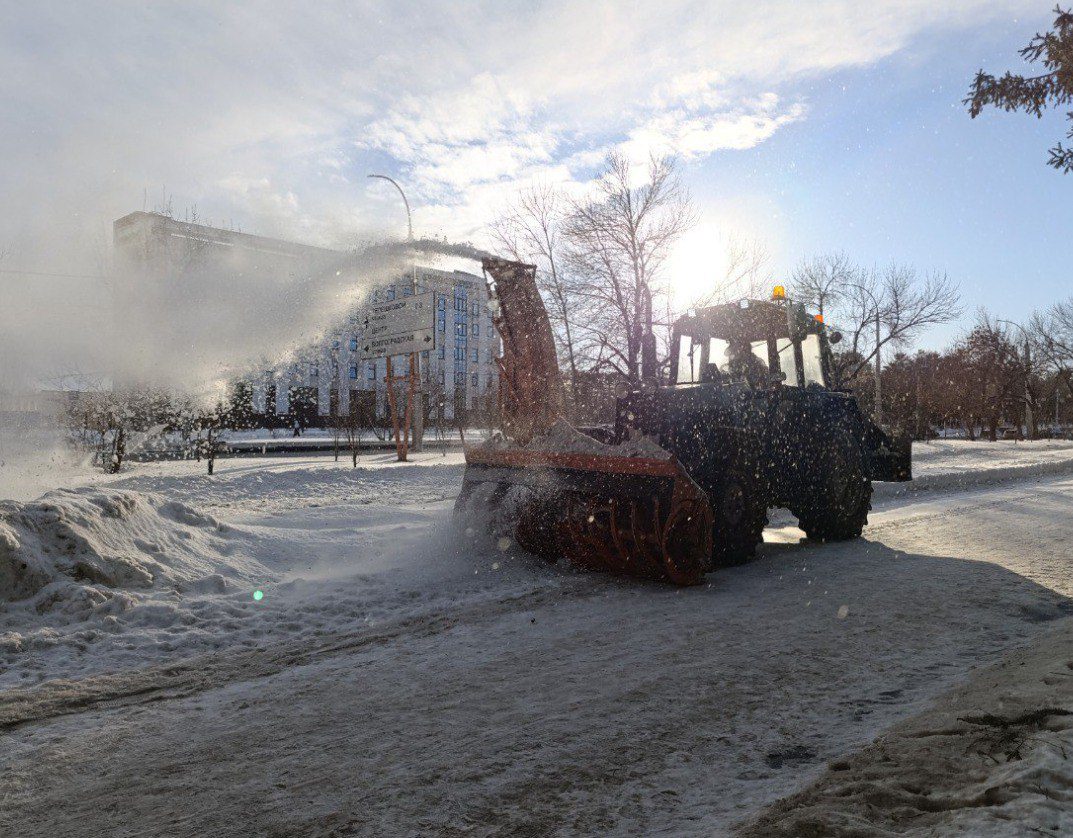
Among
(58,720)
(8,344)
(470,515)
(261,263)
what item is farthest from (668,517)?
(261,263)

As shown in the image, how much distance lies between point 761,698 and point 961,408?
55726mm

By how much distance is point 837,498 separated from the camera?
26.3 ft

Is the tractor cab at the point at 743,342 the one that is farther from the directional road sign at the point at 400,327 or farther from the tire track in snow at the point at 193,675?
the directional road sign at the point at 400,327

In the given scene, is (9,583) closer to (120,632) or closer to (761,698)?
(120,632)

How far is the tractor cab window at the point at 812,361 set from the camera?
8.44m

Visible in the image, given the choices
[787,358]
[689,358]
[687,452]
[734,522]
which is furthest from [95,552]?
[787,358]

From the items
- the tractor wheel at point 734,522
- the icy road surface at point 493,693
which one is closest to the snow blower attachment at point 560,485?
the icy road surface at point 493,693

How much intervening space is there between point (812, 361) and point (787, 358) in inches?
18.8

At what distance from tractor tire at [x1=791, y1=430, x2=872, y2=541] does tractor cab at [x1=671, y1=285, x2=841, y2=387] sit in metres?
0.83

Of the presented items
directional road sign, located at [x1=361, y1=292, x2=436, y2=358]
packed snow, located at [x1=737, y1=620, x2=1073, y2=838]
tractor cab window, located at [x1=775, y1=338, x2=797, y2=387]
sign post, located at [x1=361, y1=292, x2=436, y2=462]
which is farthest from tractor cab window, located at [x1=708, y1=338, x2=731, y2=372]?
sign post, located at [x1=361, y1=292, x2=436, y2=462]

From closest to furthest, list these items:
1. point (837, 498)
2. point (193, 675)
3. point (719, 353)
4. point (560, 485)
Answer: point (193, 675)
point (560, 485)
point (837, 498)
point (719, 353)

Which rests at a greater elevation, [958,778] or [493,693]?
[958,778]

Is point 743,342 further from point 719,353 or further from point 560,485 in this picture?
point 560,485

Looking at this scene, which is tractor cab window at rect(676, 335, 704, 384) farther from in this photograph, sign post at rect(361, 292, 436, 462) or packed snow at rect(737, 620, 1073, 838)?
sign post at rect(361, 292, 436, 462)
